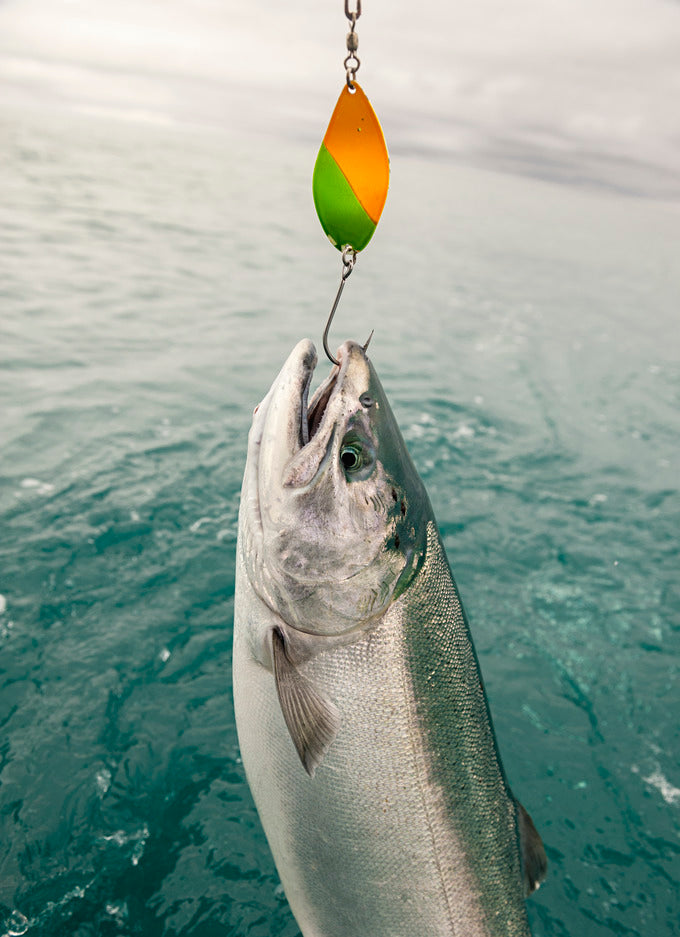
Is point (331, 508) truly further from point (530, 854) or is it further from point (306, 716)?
point (530, 854)

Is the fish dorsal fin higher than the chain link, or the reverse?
the chain link

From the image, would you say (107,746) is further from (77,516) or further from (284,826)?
(77,516)

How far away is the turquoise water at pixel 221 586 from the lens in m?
3.60

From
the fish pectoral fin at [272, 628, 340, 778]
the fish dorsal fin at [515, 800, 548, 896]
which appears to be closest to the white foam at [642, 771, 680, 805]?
the fish dorsal fin at [515, 800, 548, 896]

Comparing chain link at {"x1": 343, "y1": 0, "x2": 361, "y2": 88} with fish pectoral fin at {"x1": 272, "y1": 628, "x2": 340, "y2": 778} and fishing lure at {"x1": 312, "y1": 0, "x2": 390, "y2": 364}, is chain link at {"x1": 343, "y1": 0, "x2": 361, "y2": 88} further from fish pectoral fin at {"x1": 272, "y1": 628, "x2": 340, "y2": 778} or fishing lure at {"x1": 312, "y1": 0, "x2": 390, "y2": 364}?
fish pectoral fin at {"x1": 272, "y1": 628, "x2": 340, "y2": 778}

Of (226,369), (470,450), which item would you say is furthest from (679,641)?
A: (226,369)

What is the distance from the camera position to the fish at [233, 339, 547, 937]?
7.68 ft

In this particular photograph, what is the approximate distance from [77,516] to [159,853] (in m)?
3.40

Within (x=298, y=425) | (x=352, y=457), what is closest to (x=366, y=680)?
(x=352, y=457)

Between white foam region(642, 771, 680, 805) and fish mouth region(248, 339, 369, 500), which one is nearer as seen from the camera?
fish mouth region(248, 339, 369, 500)

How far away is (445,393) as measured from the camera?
11.4 meters

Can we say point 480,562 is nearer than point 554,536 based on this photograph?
Yes

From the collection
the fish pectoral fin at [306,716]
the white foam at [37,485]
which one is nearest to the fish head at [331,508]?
the fish pectoral fin at [306,716]

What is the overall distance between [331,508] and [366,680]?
2.02 ft
